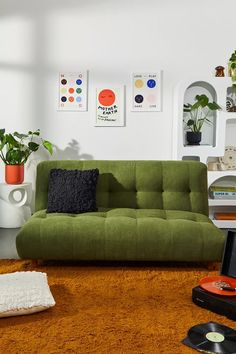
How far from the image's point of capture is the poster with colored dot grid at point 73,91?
5008mm

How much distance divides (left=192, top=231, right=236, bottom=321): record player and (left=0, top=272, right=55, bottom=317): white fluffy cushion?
82cm

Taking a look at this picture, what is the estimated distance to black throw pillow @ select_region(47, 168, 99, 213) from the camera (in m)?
3.72

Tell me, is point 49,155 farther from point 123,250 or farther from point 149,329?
point 149,329

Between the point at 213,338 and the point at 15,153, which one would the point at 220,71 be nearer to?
the point at 15,153

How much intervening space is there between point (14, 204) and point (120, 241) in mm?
1753

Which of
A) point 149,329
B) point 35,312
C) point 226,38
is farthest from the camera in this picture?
point 226,38

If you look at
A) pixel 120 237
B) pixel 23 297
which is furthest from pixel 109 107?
pixel 23 297

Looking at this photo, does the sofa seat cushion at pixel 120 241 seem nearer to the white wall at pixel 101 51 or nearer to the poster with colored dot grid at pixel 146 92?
the white wall at pixel 101 51

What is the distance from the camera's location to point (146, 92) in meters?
5.02

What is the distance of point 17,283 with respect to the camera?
2.77 meters

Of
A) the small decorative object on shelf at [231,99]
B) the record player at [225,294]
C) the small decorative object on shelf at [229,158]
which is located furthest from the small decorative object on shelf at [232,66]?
the record player at [225,294]

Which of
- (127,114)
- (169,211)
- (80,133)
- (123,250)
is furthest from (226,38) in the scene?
(123,250)

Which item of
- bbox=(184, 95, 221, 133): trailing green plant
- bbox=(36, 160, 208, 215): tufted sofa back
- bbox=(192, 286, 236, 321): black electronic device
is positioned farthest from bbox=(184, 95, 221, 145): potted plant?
bbox=(192, 286, 236, 321): black electronic device

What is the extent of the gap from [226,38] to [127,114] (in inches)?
50.1
